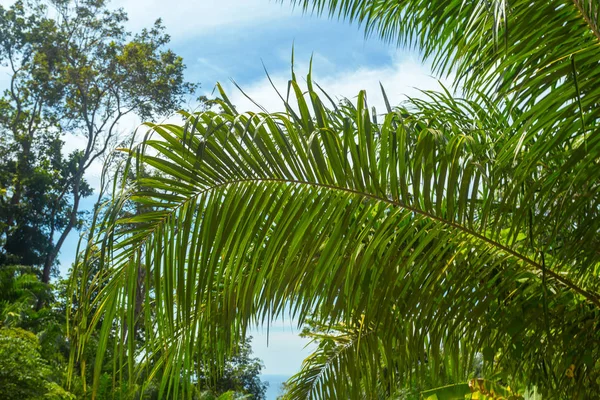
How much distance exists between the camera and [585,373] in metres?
2.23

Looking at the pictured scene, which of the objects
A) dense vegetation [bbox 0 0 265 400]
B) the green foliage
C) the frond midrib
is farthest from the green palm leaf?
dense vegetation [bbox 0 0 265 400]

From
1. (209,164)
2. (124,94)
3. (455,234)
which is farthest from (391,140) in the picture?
(124,94)

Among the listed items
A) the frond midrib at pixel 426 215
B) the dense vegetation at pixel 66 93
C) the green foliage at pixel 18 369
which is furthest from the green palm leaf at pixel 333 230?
the dense vegetation at pixel 66 93

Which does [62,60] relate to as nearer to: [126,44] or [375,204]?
[126,44]

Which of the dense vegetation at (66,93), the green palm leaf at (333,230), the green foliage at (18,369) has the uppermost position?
the dense vegetation at (66,93)

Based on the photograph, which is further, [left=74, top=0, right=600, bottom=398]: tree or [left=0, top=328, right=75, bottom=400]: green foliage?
[left=0, top=328, right=75, bottom=400]: green foliage

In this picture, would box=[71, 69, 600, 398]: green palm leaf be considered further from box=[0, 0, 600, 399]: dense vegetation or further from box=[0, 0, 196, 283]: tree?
box=[0, 0, 196, 283]: tree

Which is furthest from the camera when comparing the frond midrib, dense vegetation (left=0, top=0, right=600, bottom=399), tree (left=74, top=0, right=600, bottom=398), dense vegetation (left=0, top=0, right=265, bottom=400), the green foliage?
dense vegetation (left=0, top=0, right=265, bottom=400)

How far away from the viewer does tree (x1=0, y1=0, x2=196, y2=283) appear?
19406mm

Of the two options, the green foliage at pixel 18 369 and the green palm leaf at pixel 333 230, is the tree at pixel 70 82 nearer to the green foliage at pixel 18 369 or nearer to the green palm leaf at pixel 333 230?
the green foliage at pixel 18 369

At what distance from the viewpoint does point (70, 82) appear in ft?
64.1

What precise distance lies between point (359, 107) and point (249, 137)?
0.37 m

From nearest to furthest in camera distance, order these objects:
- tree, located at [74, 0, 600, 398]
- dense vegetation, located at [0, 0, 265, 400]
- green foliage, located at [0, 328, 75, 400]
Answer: tree, located at [74, 0, 600, 398], green foliage, located at [0, 328, 75, 400], dense vegetation, located at [0, 0, 265, 400]

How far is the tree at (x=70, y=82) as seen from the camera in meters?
19.4
